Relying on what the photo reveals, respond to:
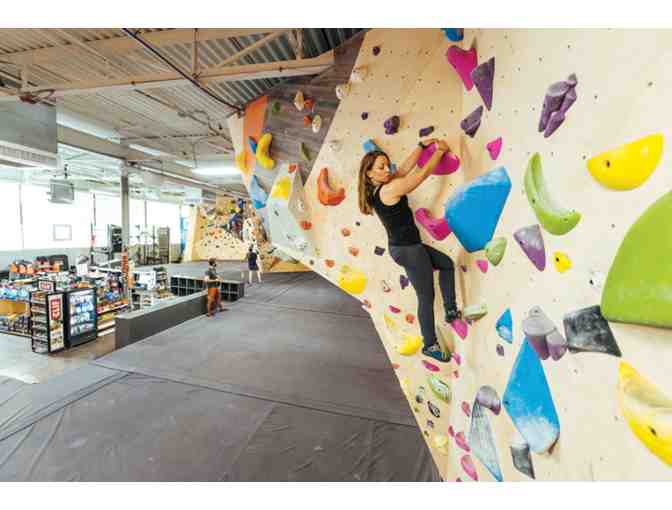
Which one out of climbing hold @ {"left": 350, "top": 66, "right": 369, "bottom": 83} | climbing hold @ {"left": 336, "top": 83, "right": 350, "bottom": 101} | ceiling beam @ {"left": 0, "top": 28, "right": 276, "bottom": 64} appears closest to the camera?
climbing hold @ {"left": 350, "top": 66, "right": 369, "bottom": 83}

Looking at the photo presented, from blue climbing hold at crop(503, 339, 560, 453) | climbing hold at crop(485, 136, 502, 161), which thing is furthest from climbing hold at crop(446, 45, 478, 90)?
blue climbing hold at crop(503, 339, 560, 453)

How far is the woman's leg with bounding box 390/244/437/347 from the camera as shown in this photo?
1812 mm

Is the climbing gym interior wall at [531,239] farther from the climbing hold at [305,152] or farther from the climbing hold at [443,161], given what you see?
the climbing hold at [305,152]

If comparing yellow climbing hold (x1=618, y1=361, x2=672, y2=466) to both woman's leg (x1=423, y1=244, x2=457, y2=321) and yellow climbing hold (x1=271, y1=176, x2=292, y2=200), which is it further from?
yellow climbing hold (x1=271, y1=176, x2=292, y2=200)

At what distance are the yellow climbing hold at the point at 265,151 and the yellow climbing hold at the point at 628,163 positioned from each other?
2928 millimetres

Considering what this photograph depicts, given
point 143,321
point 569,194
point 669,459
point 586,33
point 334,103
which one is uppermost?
point 334,103

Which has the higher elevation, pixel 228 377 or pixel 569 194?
pixel 569 194

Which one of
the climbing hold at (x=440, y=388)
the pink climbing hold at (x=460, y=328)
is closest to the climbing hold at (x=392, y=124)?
the pink climbing hold at (x=460, y=328)

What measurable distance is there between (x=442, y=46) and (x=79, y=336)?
9.06 m

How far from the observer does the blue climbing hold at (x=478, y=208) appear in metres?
1.37

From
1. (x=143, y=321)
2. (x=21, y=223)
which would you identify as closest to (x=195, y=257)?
(x=21, y=223)

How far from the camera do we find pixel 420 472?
98.6 inches
